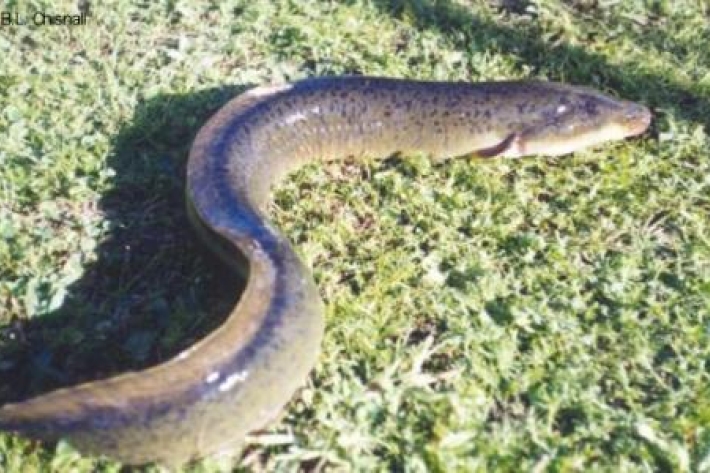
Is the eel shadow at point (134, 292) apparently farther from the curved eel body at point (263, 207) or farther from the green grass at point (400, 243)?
the curved eel body at point (263, 207)

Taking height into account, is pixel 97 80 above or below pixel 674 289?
above

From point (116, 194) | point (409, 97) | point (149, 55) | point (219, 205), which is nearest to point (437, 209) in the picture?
point (409, 97)

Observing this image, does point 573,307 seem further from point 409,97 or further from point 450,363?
point 409,97

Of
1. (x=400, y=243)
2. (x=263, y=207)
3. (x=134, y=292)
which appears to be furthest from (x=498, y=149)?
(x=134, y=292)

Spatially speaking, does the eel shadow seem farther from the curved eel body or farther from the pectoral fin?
the pectoral fin

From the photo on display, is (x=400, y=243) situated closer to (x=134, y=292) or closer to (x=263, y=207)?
(x=263, y=207)

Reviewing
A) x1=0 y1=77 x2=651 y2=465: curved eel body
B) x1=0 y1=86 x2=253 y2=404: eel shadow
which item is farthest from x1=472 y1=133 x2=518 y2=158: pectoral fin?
x1=0 y1=86 x2=253 y2=404: eel shadow
